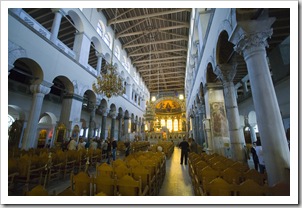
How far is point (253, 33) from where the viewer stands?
123 inches

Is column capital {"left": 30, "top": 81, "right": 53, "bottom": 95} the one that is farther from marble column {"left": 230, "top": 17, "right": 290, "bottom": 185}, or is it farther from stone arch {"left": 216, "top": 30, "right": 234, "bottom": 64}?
marble column {"left": 230, "top": 17, "right": 290, "bottom": 185}

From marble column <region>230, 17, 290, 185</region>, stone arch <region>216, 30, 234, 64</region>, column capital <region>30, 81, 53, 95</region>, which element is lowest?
marble column <region>230, 17, 290, 185</region>

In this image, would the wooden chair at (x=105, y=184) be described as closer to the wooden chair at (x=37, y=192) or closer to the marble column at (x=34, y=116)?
the wooden chair at (x=37, y=192)

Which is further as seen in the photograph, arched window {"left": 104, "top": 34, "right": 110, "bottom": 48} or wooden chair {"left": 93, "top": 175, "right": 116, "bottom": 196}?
arched window {"left": 104, "top": 34, "right": 110, "bottom": 48}

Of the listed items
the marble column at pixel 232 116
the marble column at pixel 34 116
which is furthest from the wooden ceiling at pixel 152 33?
the marble column at pixel 232 116

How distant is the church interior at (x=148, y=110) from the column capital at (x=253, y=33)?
2cm

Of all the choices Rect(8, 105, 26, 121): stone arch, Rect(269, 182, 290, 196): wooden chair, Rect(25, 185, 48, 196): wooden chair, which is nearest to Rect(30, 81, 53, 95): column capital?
Rect(8, 105, 26, 121): stone arch

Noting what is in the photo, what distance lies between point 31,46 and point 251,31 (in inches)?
320

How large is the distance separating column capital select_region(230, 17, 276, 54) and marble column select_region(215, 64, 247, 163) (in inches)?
88.1

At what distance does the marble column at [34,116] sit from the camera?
6.20 meters

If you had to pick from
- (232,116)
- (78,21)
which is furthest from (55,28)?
(232,116)

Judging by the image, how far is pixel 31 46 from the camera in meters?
6.22

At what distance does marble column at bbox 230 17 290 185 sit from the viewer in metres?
2.55
